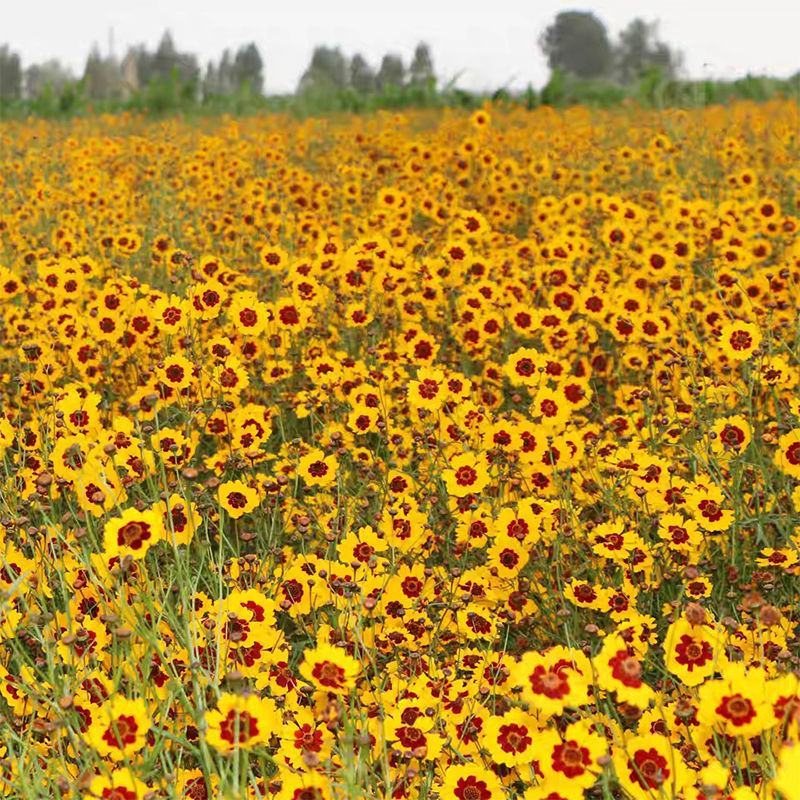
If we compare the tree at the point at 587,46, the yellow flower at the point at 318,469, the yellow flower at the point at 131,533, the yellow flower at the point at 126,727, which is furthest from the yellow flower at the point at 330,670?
the tree at the point at 587,46

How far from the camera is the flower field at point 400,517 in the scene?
149 centimetres

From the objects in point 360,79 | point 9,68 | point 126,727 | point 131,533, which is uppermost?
point 9,68

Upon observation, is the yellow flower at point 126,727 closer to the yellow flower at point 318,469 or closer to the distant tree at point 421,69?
the yellow flower at point 318,469

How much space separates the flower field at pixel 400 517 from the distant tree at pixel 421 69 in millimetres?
10374

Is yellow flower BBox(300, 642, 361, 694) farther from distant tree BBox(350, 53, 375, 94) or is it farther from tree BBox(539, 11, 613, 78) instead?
tree BBox(539, 11, 613, 78)

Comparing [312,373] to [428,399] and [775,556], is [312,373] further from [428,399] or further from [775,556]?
[775,556]

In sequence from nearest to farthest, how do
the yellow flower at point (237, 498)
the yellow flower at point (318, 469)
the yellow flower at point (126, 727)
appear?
1. the yellow flower at point (126, 727)
2. the yellow flower at point (237, 498)
3. the yellow flower at point (318, 469)

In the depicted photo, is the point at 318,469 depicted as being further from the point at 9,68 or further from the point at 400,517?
the point at 9,68

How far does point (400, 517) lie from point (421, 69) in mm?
13894

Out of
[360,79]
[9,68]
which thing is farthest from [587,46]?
[360,79]

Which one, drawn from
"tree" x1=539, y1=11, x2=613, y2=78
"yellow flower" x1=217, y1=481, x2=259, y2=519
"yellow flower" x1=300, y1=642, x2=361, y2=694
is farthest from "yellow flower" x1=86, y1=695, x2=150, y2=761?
"tree" x1=539, y1=11, x2=613, y2=78

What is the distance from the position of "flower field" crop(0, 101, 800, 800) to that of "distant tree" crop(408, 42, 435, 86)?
10.4 m

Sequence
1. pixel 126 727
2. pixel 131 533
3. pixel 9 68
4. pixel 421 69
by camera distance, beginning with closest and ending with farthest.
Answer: pixel 126 727 → pixel 131 533 → pixel 421 69 → pixel 9 68

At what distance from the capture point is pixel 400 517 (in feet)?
7.45
